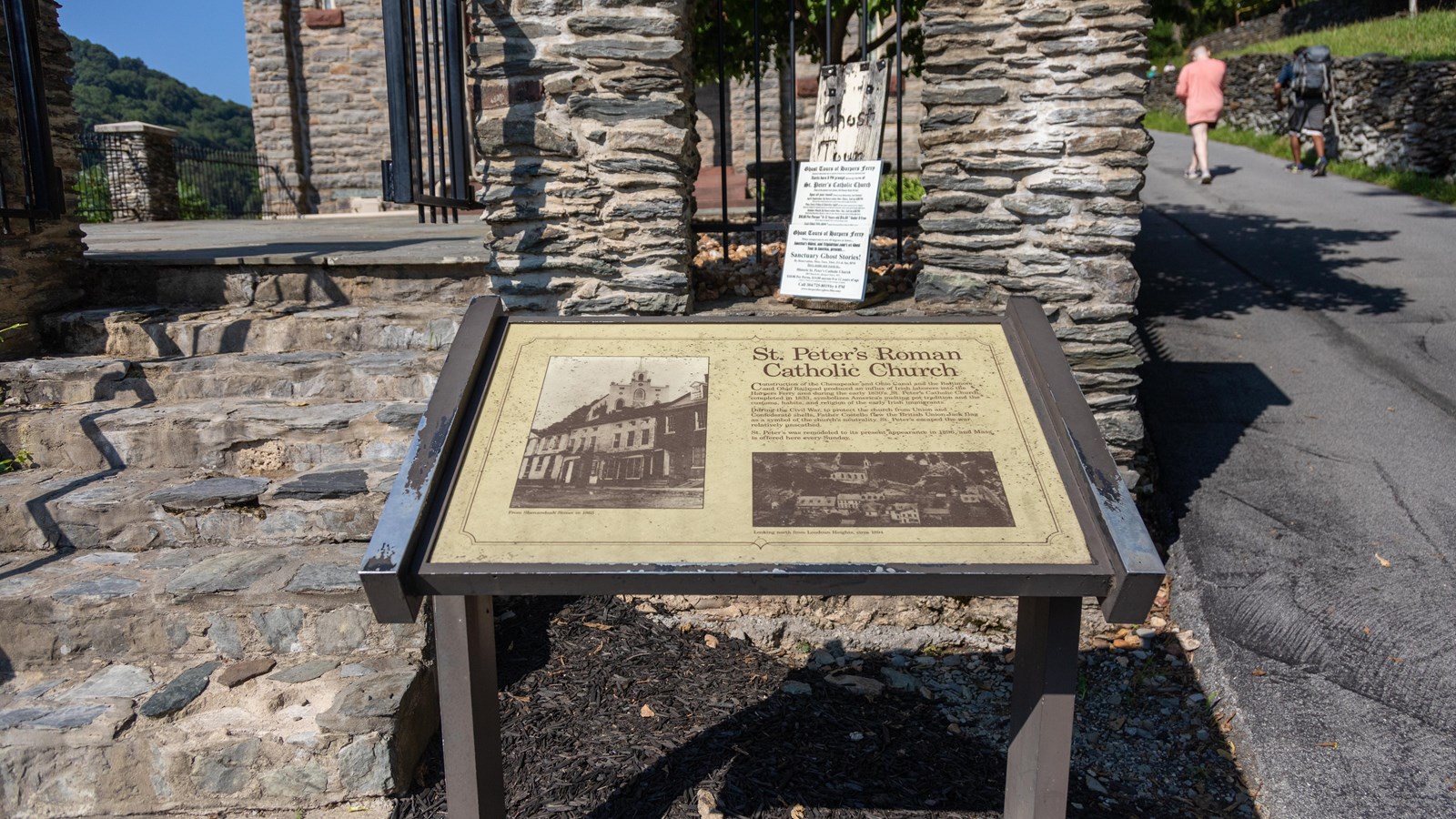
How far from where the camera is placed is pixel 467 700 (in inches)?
77.2

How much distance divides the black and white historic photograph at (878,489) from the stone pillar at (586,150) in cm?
211

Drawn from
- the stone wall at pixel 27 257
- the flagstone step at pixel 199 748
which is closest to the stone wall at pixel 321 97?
the stone wall at pixel 27 257

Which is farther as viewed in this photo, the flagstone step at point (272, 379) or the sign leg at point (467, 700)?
the flagstone step at point (272, 379)

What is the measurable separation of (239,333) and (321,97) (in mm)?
10153

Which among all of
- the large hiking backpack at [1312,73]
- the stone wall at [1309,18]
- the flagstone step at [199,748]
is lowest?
the flagstone step at [199,748]

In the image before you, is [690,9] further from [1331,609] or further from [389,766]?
[1331,609]

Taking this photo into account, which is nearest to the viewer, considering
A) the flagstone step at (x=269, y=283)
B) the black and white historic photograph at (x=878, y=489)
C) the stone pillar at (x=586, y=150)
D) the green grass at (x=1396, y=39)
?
the black and white historic photograph at (x=878, y=489)

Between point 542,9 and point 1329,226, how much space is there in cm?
830

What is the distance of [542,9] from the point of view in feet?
12.1

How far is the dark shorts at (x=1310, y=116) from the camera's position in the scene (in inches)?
501

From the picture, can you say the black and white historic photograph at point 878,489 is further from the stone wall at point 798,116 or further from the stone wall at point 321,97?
the stone wall at point 321,97

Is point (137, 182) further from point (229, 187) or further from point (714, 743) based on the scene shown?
point (714, 743)

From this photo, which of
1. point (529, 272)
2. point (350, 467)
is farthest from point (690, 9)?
point (350, 467)

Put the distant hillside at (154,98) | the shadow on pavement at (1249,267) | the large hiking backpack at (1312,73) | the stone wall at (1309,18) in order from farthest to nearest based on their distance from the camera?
the distant hillside at (154,98) < the stone wall at (1309,18) < the large hiking backpack at (1312,73) < the shadow on pavement at (1249,267)
